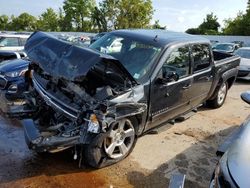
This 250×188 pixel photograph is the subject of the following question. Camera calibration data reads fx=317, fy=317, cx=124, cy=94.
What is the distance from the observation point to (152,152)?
515cm

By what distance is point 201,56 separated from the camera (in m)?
6.39

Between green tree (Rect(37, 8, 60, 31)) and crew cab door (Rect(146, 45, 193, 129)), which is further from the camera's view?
green tree (Rect(37, 8, 60, 31))

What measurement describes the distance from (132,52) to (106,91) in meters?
1.27

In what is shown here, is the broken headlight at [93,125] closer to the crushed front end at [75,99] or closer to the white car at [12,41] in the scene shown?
the crushed front end at [75,99]

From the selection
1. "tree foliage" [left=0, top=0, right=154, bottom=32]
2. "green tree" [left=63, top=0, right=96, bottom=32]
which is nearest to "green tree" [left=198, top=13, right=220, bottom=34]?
"tree foliage" [left=0, top=0, right=154, bottom=32]

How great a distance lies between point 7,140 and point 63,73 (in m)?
1.78

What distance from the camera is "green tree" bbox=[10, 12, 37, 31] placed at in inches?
2744

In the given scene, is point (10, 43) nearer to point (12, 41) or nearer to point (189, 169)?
point (12, 41)

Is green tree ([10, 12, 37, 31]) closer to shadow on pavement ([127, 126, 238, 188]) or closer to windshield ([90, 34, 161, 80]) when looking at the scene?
windshield ([90, 34, 161, 80])

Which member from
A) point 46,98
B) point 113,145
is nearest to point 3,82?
point 46,98

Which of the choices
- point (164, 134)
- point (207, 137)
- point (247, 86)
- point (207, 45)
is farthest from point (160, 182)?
point (247, 86)

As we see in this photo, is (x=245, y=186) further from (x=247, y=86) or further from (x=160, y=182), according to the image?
(x=247, y=86)

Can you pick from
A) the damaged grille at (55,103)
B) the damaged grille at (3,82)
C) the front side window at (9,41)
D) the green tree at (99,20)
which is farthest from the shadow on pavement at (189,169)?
the green tree at (99,20)

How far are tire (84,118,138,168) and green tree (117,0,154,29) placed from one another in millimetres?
46970
